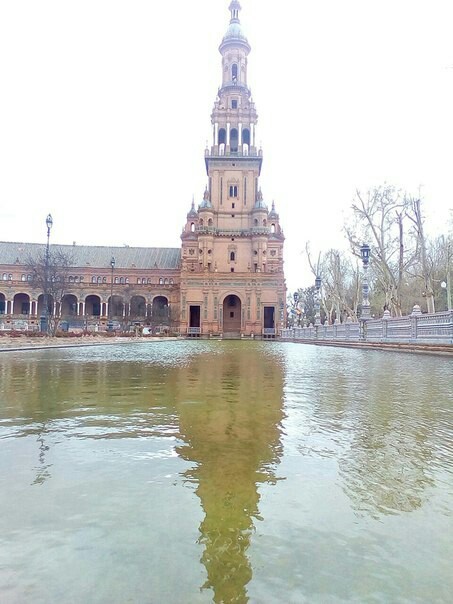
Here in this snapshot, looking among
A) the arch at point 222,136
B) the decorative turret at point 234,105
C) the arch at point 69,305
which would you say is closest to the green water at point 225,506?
the decorative turret at point 234,105

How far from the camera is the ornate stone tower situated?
197ft

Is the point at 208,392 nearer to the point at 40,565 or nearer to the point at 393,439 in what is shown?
the point at 393,439

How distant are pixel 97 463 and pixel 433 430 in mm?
2574

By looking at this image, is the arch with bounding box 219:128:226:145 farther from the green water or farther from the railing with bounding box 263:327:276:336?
the green water

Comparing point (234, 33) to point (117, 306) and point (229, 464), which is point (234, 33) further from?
point (229, 464)

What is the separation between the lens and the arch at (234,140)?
65994mm

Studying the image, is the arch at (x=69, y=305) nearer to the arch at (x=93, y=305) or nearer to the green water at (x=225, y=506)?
the arch at (x=93, y=305)

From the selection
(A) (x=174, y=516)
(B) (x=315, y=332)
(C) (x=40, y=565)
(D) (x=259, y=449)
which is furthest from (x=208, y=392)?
(B) (x=315, y=332)

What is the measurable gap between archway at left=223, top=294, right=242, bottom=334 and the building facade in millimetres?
140

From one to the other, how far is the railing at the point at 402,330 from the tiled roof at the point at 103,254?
51.0 meters

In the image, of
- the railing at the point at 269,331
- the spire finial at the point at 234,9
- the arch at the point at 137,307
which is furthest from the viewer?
the spire finial at the point at 234,9

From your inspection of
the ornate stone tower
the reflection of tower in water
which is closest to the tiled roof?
the ornate stone tower

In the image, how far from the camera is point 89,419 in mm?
3971

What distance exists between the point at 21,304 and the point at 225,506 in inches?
3120
